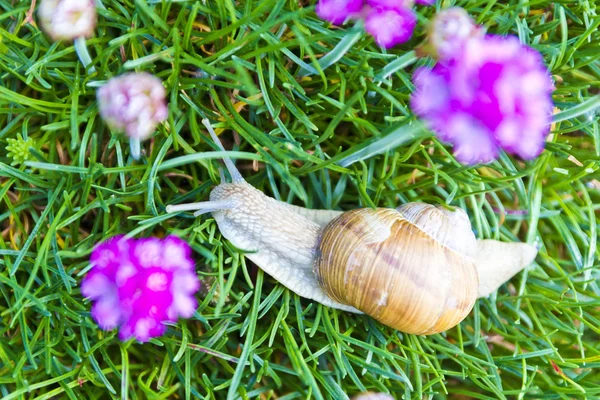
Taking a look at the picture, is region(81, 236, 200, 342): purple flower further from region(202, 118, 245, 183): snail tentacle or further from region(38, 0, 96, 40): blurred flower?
region(38, 0, 96, 40): blurred flower

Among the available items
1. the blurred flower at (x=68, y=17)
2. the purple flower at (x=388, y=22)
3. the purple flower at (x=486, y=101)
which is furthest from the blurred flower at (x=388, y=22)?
the blurred flower at (x=68, y=17)

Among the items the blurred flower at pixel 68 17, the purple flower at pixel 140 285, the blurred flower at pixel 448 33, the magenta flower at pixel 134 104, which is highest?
the blurred flower at pixel 448 33

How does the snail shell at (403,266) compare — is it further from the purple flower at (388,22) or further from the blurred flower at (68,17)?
the blurred flower at (68,17)

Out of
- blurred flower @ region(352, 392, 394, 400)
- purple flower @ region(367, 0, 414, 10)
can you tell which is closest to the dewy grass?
blurred flower @ region(352, 392, 394, 400)

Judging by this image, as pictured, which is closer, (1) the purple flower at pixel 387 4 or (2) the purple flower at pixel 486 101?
(2) the purple flower at pixel 486 101

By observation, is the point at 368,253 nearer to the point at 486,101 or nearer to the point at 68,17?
the point at 486,101

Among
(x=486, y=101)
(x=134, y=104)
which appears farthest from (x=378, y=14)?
(x=134, y=104)

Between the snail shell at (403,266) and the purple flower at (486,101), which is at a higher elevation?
the purple flower at (486,101)
